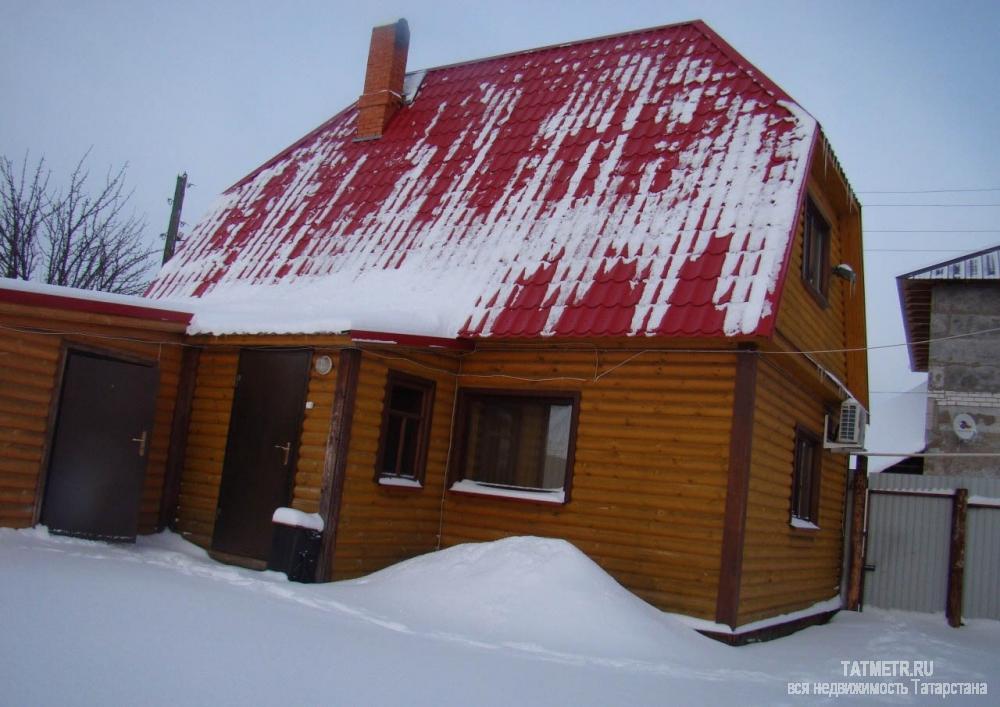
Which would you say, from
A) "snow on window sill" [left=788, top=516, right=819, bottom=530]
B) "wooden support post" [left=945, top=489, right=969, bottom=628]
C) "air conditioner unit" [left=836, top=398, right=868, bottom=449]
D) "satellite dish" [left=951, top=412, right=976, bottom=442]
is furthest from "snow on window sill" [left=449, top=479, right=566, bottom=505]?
"satellite dish" [left=951, top=412, right=976, bottom=442]

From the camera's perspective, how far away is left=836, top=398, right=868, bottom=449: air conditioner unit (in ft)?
37.6

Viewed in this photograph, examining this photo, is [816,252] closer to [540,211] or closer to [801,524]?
[801,524]

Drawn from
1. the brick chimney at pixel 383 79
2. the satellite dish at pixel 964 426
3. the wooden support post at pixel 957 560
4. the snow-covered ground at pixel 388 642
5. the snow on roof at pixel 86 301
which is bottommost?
the snow-covered ground at pixel 388 642

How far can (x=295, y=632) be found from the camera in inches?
255

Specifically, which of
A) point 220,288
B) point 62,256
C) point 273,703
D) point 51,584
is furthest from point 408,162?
point 62,256

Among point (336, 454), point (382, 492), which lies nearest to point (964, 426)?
point (382, 492)

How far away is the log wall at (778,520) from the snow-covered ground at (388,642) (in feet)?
1.94

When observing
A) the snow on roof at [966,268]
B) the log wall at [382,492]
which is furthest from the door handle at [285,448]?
the snow on roof at [966,268]

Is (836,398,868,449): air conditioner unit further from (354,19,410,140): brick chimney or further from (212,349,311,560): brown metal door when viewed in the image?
(354,19,410,140): brick chimney

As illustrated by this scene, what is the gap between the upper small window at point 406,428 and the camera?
33.4 ft

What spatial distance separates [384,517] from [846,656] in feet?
16.3

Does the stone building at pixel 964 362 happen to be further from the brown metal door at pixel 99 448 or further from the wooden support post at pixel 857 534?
the brown metal door at pixel 99 448

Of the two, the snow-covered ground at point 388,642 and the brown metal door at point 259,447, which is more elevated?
the brown metal door at point 259,447

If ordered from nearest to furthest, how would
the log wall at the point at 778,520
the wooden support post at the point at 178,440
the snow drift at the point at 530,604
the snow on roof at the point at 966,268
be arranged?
the snow drift at the point at 530,604
the log wall at the point at 778,520
the wooden support post at the point at 178,440
the snow on roof at the point at 966,268
